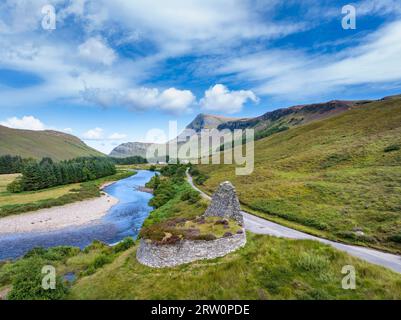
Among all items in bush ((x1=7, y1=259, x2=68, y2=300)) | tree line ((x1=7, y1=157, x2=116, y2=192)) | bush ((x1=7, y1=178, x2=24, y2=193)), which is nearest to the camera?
bush ((x1=7, y1=259, x2=68, y2=300))

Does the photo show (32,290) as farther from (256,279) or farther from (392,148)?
(392,148)

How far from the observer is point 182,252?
1984 centimetres

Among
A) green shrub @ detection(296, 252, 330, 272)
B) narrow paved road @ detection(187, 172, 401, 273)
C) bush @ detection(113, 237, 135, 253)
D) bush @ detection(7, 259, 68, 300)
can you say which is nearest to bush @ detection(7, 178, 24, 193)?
bush @ detection(113, 237, 135, 253)

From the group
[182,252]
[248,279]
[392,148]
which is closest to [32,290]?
[182,252]

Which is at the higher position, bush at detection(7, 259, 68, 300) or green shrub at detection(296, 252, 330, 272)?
green shrub at detection(296, 252, 330, 272)

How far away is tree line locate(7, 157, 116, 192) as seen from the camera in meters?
88.4

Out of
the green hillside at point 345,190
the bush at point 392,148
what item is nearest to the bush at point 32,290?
the green hillside at point 345,190

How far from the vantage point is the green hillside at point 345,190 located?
93.7ft

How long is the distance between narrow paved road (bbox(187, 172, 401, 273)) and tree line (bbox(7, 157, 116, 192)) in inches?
3418

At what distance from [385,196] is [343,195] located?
5449mm

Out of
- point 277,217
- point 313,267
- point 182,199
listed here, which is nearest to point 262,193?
point 277,217

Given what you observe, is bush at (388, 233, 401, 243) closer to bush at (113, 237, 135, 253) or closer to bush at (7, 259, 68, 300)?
bush at (113, 237, 135, 253)

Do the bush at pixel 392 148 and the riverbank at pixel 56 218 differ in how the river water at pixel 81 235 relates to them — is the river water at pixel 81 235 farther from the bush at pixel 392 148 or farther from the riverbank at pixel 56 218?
the bush at pixel 392 148
